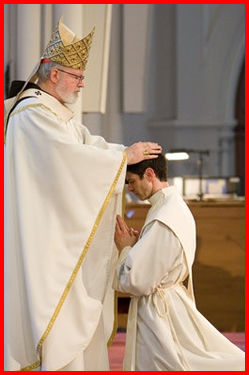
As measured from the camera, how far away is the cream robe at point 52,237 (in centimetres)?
425

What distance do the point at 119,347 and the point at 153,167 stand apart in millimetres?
2624

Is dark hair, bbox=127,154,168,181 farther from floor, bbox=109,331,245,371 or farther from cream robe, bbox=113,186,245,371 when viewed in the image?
floor, bbox=109,331,245,371

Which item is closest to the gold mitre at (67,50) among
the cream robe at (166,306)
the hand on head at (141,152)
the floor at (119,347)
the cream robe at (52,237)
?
the cream robe at (52,237)

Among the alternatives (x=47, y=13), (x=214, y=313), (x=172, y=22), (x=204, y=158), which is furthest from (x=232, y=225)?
(x=172, y=22)

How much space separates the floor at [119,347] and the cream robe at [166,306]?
1313 millimetres

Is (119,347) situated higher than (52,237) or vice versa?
(52,237)

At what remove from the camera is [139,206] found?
25.2 feet

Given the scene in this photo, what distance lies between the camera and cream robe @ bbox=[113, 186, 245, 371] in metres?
4.21

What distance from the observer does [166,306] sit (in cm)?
428

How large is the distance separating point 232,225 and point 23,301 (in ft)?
11.9

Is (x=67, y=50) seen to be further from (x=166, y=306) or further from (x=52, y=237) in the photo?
(x=166, y=306)

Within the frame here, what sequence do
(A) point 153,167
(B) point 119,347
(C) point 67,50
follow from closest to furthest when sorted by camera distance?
1. (A) point 153,167
2. (C) point 67,50
3. (B) point 119,347

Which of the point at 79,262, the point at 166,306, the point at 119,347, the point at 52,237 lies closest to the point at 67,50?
the point at 52,237

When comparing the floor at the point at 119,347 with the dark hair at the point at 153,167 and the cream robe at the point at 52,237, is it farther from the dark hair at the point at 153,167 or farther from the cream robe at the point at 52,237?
the dark hair at the point at 153,167
